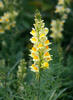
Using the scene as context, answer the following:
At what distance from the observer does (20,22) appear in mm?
5609

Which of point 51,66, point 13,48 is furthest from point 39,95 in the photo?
point 13,48

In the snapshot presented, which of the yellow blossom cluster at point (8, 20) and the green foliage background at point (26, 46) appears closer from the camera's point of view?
the green foliage background at point (26, 46)

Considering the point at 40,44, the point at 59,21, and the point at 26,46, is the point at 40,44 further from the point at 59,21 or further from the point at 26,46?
the point at 59,21

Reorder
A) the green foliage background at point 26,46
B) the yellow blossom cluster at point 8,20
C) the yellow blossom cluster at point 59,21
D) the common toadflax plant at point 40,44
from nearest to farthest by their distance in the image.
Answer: the common toadflax plant at point 40,44
the green foliage background at point 26,46
the yellow blossom cluster at point 59,21
the yellow blossom cluster at point 8,20

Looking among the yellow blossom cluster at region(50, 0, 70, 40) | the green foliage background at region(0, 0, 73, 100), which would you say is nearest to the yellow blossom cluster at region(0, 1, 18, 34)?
the green foliage background at region(0, 0, 73, 100)

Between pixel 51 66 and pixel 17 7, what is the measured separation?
2724mm

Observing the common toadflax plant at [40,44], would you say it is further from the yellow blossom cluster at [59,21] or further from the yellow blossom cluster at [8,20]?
the yellow blossom cluster at [8,20]

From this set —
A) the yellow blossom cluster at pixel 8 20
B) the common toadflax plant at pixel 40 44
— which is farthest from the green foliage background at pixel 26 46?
the common toadflax plant at pixel 40 44

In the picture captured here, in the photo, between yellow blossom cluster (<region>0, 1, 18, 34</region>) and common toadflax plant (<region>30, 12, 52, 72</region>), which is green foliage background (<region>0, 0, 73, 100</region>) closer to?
yellow blossom cluster (<region>0, 1, 18, 34</region>)

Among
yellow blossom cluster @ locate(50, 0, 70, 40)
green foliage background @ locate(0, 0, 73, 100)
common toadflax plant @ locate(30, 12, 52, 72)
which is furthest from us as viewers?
yellow blossom cluster @ locate(50, 0, 70, 40)

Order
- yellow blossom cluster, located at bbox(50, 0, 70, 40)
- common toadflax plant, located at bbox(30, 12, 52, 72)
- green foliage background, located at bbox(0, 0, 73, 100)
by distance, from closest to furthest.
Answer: common toadflax plant, located at bbox(30, 12, 52, 72)
green foliage background, located at bbox(0, 0, 73, 100)
yellow blossom cluster, located at bbox(50, 0, 70, 40)

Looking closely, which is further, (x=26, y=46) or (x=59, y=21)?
(x=59, y=21)

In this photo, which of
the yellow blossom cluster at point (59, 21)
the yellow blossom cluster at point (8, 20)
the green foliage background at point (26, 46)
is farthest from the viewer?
the yellow blossom cluster at point (8, 20)

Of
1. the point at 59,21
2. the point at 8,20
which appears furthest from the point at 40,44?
the point at 8,20
